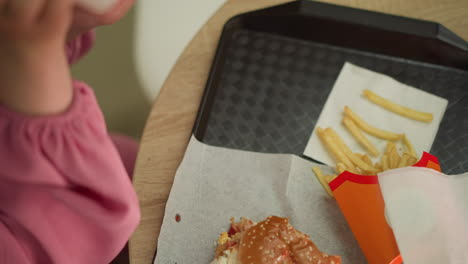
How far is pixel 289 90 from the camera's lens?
1288mm

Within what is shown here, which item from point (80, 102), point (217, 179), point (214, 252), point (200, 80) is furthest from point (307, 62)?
point (80, 102)

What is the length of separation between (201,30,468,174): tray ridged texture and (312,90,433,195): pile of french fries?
2.7 inches

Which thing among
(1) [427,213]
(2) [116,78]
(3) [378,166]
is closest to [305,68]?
(3) [378,166]

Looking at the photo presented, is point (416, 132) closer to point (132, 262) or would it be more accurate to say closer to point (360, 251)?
point (360, 251)

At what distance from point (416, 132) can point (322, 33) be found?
355mm

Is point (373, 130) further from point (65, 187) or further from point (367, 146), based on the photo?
point (65, 187)

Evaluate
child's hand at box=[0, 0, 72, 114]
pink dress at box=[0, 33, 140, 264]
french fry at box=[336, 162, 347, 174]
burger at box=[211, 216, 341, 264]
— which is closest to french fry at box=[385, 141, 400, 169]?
french fry at box=[336, 162, 347, 174]

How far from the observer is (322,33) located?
52.6 inches

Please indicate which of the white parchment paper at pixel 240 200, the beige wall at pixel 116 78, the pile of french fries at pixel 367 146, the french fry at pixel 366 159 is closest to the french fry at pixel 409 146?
the pile of french fries at pixel 367 146

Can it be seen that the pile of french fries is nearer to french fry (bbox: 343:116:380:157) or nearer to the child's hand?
french fry (bbox: 343:116:380:157)

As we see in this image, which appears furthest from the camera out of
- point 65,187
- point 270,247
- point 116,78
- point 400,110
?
point 116,78

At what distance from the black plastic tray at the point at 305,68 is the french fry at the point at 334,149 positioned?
5 cm

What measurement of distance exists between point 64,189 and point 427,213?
783 millimetres

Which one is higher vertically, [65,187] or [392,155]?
[65,187]
